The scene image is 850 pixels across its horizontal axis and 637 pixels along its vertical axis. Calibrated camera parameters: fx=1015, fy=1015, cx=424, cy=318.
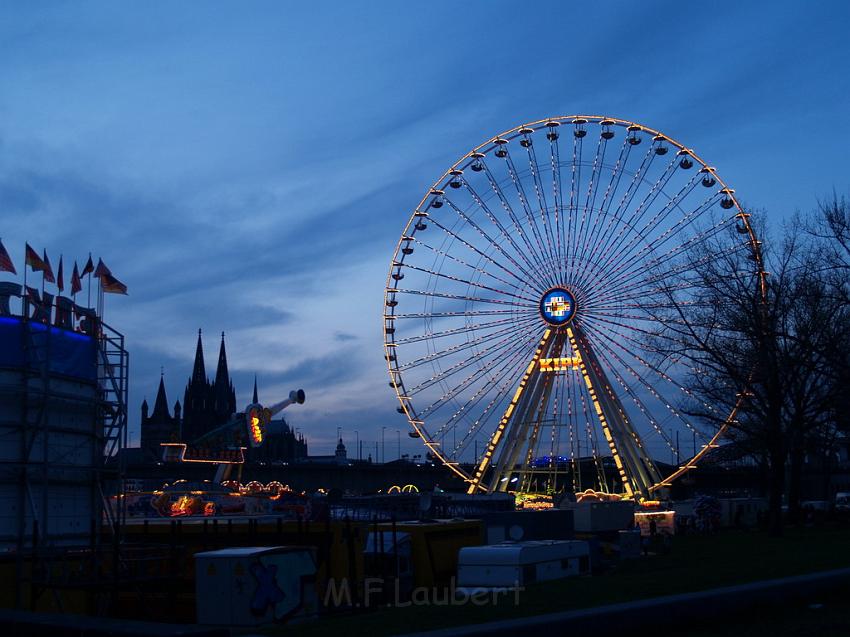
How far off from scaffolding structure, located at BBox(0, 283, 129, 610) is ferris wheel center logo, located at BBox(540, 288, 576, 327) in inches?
1020

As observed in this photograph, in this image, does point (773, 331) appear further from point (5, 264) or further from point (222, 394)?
point (222, 394)

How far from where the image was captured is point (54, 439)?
2539 cm

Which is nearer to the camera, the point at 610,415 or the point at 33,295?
the point at 33,295

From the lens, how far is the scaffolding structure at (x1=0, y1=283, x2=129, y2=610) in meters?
23.7

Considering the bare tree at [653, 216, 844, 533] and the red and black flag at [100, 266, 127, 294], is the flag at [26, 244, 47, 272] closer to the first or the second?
the red and black flag at [100, 266, 127, 294]

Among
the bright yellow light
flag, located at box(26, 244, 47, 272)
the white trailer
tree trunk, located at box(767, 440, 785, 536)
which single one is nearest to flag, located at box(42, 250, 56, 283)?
flag, located at box(26, 244, 47, 272)

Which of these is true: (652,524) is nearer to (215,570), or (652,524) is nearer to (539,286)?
(539,286)

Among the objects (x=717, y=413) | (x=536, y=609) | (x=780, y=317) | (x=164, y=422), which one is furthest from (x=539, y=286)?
(x=164, y=422)

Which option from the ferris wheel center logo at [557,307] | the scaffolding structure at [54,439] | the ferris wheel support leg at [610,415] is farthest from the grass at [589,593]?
the ferris wheel center logo at [557,307]

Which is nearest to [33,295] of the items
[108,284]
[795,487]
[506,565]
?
[108,284]

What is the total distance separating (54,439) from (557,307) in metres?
28.9

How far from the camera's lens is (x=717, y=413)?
49.3 m

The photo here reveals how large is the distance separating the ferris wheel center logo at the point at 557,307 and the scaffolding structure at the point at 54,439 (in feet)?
85.0

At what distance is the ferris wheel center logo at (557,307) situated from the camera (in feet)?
161
